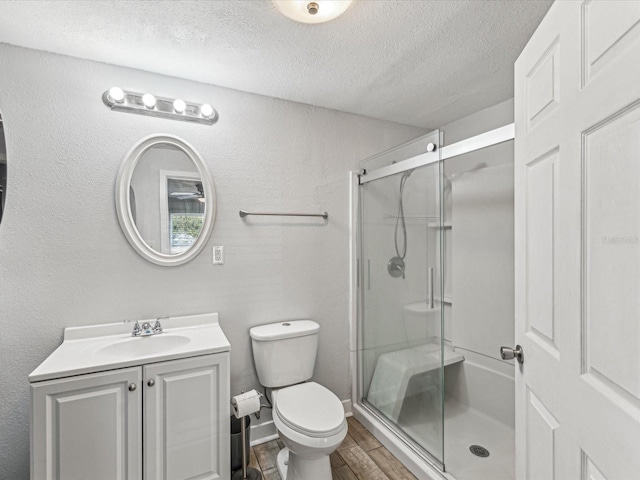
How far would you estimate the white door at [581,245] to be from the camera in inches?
24.0

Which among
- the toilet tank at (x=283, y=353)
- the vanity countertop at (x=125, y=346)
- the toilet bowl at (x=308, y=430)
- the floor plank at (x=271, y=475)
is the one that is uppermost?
the vanity countertop at (x=125, y=346)

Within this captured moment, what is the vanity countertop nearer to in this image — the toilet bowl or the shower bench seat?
the toilet bowl

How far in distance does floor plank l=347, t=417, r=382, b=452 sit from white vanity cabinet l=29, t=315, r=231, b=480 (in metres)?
0.88

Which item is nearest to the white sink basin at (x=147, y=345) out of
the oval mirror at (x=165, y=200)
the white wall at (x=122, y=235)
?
the white wall at (x=122, y=235)

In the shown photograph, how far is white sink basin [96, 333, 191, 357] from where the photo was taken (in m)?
1.68

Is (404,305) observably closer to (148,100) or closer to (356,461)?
(356,461)

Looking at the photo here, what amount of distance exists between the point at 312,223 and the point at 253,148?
0.64 m

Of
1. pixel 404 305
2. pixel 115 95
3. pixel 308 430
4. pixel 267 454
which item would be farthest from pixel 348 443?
pixel 115 95

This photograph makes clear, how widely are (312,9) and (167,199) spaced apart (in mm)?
1263

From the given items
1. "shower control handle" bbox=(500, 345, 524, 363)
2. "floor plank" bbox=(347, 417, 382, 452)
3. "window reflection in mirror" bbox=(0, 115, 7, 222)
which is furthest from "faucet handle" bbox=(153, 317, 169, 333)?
"shower control handle" bbox=(500, 345, 524, 363)

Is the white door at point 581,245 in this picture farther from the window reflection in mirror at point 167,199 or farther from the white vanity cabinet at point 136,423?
the window reflection in mirror at point 167,199

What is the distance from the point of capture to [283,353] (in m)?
2.02

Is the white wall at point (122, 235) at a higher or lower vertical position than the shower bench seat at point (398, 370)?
higher

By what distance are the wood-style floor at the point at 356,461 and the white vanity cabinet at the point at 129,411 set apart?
36 centimetres
